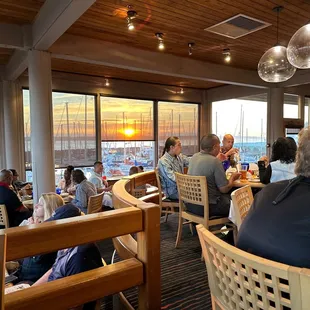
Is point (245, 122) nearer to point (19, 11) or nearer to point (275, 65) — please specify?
point (275, 65)

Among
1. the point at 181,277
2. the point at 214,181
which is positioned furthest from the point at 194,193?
the point at 181,277

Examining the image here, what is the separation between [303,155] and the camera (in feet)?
4.23

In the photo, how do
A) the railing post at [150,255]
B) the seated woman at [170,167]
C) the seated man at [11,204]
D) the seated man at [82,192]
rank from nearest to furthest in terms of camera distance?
the railing post at [150,255], the seated woman at [170,167], the seated man at [11,204], the seated man at [82,192]

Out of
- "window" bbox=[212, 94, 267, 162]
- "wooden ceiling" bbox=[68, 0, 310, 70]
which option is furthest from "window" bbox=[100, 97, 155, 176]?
"wooden ceiling" bbox=[68, 0, 310, 70]

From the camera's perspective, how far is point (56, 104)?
674 centimetres

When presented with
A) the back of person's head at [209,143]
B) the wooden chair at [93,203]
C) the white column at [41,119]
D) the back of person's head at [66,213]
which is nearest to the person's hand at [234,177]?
the back of person's head at [209,143]

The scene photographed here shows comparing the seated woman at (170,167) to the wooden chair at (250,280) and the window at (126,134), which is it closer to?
the wooden chair at (250,280)

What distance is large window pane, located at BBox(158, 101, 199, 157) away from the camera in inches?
334

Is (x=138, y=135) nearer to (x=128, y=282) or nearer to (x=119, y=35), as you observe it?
(x=119, y=35)

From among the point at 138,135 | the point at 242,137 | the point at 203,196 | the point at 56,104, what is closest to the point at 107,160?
the point at 138,135

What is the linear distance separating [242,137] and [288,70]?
5913 mm

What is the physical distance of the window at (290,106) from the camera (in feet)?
25.5

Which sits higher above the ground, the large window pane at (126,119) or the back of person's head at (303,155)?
the large window pane at (126,119)

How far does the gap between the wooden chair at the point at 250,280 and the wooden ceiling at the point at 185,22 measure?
3.09m
